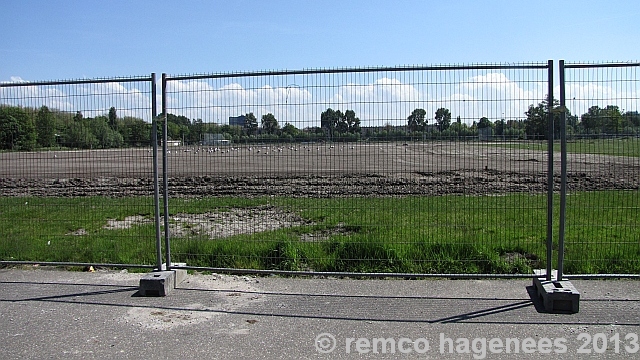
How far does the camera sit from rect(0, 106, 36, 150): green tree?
729cm

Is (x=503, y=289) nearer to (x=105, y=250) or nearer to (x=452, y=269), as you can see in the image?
(x=452, y=269)

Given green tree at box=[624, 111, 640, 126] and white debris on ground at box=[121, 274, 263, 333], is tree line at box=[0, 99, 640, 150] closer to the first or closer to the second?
green tree at box=[624, 111, 640, 126]

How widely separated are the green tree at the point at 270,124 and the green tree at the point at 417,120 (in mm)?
1629

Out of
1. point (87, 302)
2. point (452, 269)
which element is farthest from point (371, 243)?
point (87, 302)

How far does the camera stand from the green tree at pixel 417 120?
6297 mm

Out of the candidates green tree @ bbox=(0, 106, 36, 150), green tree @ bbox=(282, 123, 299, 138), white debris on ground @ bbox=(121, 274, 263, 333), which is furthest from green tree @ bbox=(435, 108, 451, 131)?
green tree @ bbox=(0, 106, 36, 150)

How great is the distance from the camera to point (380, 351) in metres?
4.58

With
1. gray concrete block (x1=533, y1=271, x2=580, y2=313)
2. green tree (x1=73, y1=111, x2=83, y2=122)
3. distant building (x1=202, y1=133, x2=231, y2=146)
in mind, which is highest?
green tree (x1=73, y1=111, x2=83, y2=122)

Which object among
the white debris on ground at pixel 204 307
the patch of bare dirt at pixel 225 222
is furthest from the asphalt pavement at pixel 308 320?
the patch of bare dirt at pixel 225 222

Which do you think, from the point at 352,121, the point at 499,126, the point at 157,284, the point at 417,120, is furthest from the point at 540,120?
the point at 157,284

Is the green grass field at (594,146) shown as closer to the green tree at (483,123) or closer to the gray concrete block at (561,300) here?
the green tree at (483,123)

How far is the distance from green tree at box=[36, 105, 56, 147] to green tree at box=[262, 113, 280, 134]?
2947 millimetres

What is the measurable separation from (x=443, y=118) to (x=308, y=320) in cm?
283

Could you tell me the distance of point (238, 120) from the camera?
6688 millimetres
